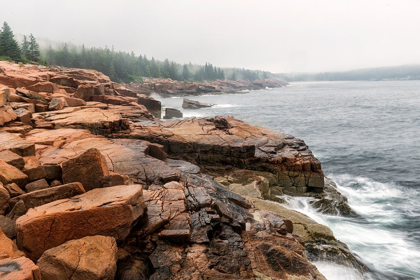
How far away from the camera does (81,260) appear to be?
16.4 ft

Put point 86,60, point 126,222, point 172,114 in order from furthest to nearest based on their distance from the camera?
point 86,60, point 172,114, point 126,222

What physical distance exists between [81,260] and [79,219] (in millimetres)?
960

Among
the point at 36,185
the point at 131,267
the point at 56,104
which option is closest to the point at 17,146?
the point at 36,185

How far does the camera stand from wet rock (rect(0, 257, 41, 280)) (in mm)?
3860

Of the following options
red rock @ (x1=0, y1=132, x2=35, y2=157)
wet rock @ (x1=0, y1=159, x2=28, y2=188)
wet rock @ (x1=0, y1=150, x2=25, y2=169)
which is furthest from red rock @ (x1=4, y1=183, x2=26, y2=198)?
red rock @ (x1=0, y1=132, x2=35, y2=157)

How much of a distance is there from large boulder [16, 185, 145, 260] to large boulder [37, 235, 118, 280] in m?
0.36

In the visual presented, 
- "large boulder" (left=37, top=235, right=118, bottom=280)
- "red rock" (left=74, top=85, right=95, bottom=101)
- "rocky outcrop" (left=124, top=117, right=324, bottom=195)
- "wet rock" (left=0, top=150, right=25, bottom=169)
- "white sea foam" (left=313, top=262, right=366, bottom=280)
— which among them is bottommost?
"white sea foam" (left=313, top=262, right=366, bottom=280)

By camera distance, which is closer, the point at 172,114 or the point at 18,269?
the point at 18,269

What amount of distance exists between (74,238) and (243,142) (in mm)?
14539

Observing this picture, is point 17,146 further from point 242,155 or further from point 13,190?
point 242,155

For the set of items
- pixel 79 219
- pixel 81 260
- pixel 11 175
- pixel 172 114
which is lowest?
pixel 172 114

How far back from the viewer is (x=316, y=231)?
10.5 meters

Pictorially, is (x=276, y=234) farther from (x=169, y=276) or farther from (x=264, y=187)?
(x=264, y=187)

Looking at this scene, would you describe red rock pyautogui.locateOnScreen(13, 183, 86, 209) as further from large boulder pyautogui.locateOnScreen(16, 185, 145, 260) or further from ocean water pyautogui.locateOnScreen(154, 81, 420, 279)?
ocean water pyautogui.locateOnScreen(154, 81, 420, 279)
